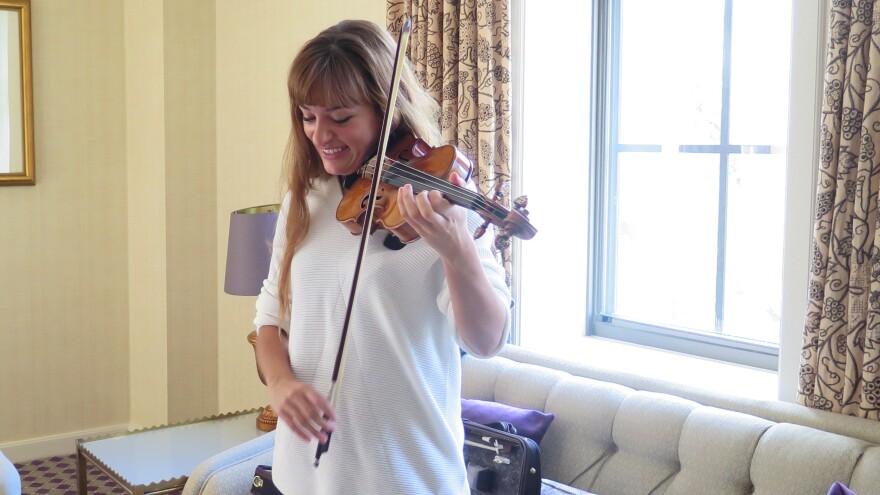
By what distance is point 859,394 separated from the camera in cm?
187

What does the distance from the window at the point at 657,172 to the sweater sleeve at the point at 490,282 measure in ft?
4.86

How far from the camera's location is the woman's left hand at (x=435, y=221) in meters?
1.07

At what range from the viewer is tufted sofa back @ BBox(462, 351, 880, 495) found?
69.3 inches

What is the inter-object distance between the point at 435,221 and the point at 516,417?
3.99ft

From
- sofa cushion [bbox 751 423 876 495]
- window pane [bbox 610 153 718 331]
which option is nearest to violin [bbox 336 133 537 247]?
sofa cushion [bbox 751 423 876 495]

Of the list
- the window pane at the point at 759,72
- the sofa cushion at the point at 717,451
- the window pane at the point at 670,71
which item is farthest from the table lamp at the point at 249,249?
the window pane at the point at 759,72

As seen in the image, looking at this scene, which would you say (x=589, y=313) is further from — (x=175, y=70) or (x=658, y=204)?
(x=175, y=70)

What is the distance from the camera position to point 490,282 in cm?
117

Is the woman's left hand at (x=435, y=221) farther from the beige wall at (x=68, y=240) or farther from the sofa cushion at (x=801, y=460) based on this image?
the beige wall at (x=68, y=240)

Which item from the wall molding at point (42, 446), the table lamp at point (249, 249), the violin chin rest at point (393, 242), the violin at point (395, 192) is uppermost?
the violin at point (395, 192)

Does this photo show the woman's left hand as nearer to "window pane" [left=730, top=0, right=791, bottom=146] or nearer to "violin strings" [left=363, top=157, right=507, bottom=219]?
"violin strings" [left=363, top=157, right=507, bottom=219]

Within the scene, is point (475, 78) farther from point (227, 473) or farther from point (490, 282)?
point (490, 282)

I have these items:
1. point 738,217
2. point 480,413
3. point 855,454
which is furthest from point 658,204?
point 855,454

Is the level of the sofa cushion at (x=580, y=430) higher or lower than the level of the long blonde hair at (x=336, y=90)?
lower
